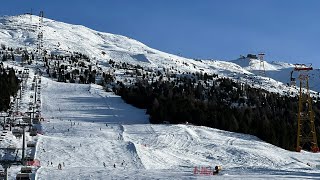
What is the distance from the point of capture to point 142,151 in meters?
65.6

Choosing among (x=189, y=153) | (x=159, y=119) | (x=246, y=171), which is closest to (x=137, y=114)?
(x=159, y=119)

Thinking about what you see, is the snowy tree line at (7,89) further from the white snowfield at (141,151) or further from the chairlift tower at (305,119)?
the chairlift tower at (305,119)

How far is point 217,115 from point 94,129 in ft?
89.8

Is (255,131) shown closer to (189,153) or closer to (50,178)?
(189,153)

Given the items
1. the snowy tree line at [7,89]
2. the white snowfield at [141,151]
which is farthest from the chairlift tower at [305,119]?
the snowy tree line at [7,89]

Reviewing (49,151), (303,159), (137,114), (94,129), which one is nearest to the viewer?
(49,151)

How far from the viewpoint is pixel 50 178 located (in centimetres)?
4434

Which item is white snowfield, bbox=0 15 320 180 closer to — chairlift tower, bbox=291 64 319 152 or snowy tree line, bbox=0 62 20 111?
snowy tree line, bbox=0 62 20 111

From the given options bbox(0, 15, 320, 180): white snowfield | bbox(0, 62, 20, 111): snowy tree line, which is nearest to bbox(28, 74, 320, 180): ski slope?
bbox(0, 15, 320, 180): white snowfield

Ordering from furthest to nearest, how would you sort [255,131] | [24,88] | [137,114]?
1. [24,88]
2. [137,114]
3. [255,131]

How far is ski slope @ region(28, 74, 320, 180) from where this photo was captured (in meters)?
47.2

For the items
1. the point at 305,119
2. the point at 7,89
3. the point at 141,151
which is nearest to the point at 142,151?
the point at 141,151

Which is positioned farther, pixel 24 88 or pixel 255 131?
pixel 24 88

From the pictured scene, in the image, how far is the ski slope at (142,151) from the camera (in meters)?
47.2
